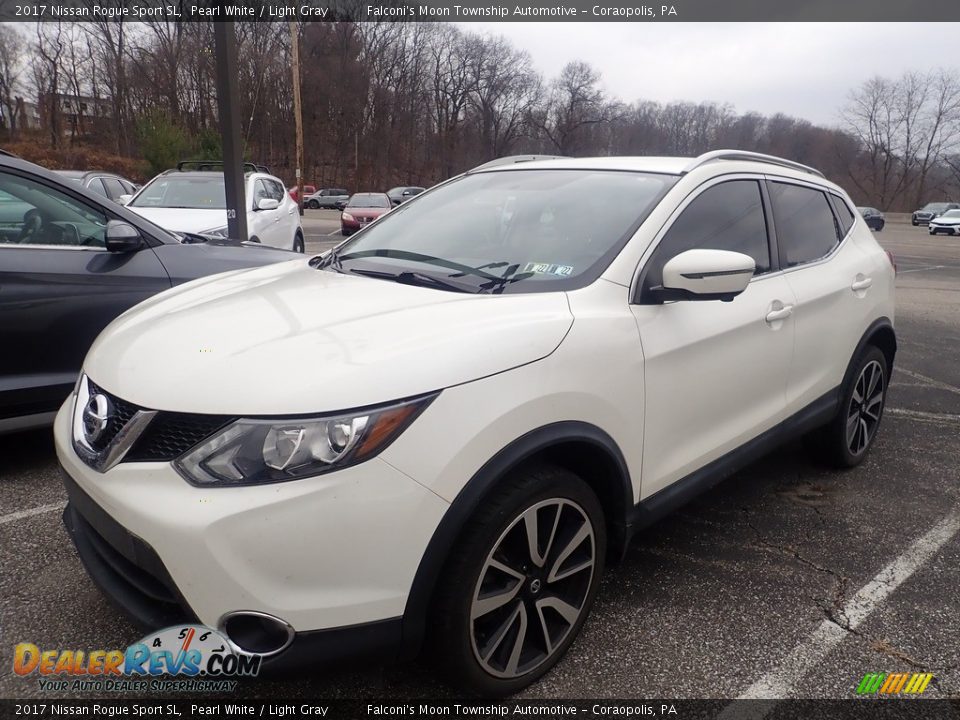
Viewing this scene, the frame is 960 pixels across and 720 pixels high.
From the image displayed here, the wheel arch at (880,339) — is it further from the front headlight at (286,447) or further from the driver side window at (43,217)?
the driver side window at (43,217)

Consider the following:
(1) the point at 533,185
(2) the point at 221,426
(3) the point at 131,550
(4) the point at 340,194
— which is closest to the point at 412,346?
(2) the point at 221,426

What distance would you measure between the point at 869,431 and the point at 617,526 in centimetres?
255

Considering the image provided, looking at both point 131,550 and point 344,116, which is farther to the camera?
point 344,116

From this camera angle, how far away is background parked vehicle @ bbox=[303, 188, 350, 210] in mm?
47344

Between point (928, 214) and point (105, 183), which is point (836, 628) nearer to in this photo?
point (105, 183)

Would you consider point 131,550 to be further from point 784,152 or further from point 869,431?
point 784,152

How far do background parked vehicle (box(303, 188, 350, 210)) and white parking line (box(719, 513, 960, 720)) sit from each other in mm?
45915

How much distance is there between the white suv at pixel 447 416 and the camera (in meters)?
1.70

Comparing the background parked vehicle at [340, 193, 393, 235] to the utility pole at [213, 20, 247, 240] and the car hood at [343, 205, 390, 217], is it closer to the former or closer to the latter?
the car hood at [343, 205, 390, 217]

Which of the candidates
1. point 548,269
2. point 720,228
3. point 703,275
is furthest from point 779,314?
point 548,269

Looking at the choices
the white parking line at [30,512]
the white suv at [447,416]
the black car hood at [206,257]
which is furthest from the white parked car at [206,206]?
the white suv at [447,416]

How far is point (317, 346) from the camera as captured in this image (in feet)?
6.32

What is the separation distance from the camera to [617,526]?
7.91 feet

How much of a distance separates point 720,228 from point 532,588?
1.75 metres
